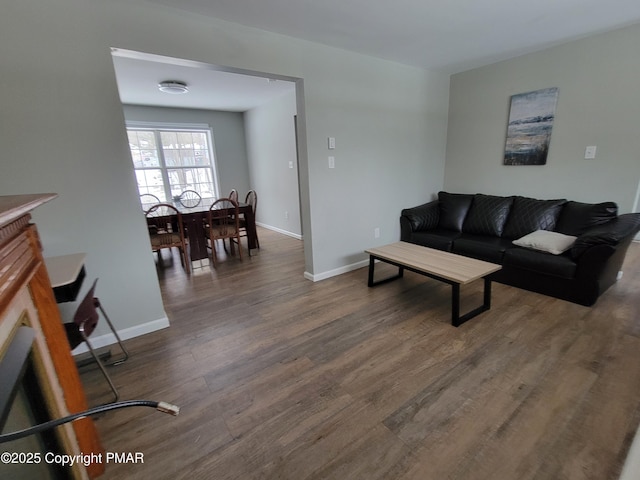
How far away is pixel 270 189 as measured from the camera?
570 cm

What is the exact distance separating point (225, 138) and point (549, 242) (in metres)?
5.60

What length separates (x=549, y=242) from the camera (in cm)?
258

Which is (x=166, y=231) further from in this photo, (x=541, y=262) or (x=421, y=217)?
(x=541, y=262)

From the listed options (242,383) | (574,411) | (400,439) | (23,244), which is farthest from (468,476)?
(23,244)

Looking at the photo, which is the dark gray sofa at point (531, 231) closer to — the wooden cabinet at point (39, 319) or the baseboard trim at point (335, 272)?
the baseboard trim at point (335, 272)

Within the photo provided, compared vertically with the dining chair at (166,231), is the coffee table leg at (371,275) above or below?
below

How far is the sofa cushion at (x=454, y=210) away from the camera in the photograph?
11.7 ft

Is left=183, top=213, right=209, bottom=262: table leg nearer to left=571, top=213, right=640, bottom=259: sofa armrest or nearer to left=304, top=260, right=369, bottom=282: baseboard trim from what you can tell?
left=304, top=260, right=369, bottom=282: baseboard trim

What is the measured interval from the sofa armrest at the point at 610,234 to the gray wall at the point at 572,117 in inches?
19.3

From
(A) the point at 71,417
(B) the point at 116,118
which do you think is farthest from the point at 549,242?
(B) the point at 116,118

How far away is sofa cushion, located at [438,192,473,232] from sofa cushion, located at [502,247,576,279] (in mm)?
840

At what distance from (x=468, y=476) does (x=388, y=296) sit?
5.27 feet

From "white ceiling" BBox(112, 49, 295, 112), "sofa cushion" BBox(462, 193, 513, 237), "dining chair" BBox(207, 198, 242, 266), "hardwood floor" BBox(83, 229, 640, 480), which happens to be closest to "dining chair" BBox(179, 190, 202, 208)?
"dining chair" BBox(207, 198, 242, 266)

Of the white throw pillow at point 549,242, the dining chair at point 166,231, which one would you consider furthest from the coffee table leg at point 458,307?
the dining chair at point 166,231
